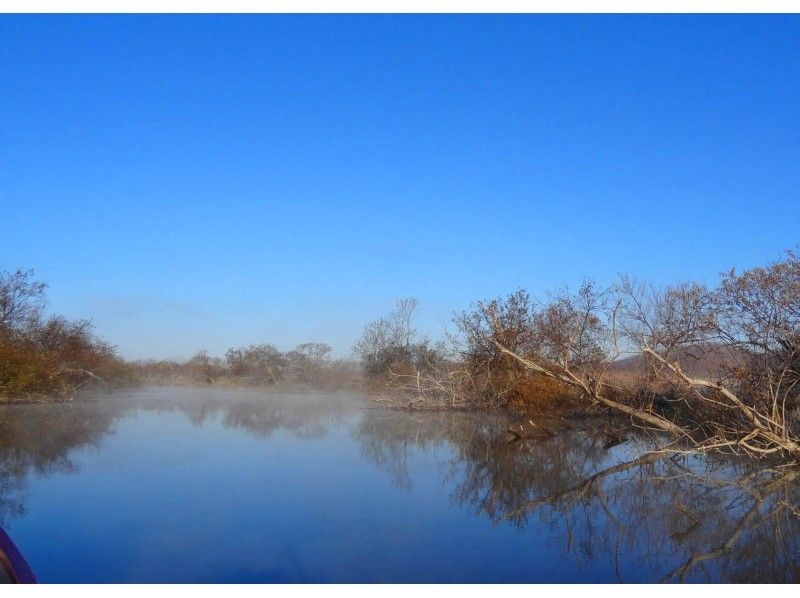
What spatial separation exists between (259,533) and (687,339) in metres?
11.7

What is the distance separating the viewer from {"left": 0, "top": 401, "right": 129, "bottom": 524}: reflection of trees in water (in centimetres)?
923

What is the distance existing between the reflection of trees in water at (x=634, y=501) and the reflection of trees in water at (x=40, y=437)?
5228 mm

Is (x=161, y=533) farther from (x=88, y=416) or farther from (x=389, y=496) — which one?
(x=88, y=416)

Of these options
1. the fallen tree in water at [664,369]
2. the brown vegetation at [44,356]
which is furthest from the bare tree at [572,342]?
the brown vegetation at [44,356]

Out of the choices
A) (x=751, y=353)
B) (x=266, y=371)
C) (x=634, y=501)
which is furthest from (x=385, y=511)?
(x=266, y=371)

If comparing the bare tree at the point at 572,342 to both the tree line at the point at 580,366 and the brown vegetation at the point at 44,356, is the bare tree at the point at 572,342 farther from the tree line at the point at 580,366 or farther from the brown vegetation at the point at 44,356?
the brown vegetation at the point at 44,356

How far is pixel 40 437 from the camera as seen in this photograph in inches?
568

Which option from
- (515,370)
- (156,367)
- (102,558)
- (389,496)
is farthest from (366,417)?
(156,367)

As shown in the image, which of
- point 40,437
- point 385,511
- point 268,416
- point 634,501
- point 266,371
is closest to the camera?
point 385,511

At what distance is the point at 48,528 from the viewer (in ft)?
22.8

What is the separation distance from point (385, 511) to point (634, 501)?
331cm

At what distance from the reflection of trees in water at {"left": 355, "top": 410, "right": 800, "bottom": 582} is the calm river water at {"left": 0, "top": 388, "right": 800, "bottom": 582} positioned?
0.11 ft

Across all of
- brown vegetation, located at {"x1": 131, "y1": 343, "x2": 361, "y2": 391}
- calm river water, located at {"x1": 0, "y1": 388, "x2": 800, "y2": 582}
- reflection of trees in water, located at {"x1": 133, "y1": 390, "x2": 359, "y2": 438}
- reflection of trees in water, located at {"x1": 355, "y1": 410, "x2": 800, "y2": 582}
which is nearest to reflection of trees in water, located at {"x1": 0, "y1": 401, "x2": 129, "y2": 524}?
calm river water, located at {"x1": 0, "y1": 388, "x2": 800, "y2": 582}

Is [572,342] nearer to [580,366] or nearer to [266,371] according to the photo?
[580,366]
